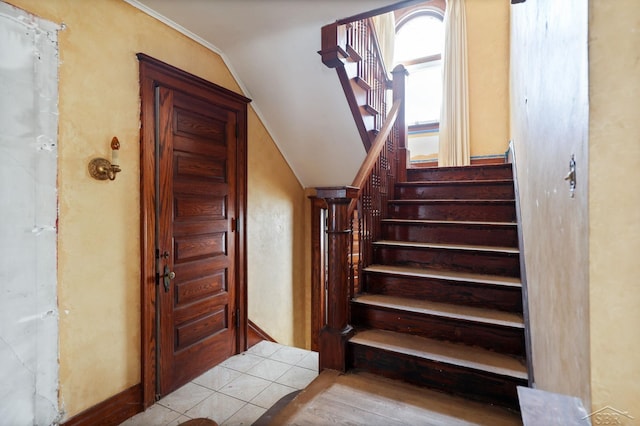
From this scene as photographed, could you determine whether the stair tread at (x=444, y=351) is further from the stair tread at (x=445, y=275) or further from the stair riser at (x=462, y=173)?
the stair riser at (x=462, y=173)

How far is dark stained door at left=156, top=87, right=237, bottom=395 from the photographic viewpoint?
2230mm

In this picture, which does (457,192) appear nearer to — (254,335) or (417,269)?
(417,269)

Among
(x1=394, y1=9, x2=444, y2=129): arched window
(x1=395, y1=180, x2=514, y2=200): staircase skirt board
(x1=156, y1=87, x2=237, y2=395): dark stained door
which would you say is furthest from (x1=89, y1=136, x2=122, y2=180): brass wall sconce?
(x1=394, y1=9, x2=444, y2=129): arched window

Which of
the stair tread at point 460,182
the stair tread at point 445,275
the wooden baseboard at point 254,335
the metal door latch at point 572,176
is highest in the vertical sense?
the stair tread at point 460,182

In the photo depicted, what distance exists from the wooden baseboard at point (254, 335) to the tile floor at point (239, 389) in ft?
0.32

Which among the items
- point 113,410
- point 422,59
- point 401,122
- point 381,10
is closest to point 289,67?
point 381,10

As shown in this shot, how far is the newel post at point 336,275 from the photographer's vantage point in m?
2.02

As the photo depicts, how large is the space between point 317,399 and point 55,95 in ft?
6.97

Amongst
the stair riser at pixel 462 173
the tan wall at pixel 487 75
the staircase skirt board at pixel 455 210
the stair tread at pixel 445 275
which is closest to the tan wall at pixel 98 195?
the stair tread at pixel 445 275

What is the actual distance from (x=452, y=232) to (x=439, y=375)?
1.14 metres

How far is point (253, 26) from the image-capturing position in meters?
2.36

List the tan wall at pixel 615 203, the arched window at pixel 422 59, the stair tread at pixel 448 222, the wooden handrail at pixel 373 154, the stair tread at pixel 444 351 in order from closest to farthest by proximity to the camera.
A: the tan wall at pixel 615 203, the stair tread at pixel 444 351, the wooden handrail at pixel 373 154, the stair tread at pixel 448 222, the arched window at pixel 422 59

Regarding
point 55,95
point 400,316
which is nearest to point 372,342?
point 400,316

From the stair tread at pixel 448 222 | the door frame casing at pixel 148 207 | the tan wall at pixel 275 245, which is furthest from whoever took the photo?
the tan wall at pixel 275 245
